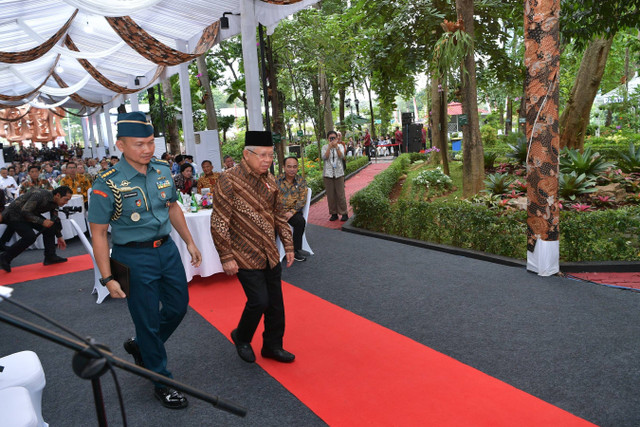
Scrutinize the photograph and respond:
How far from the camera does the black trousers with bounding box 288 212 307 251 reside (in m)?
6.25

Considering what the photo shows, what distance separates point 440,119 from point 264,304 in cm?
857

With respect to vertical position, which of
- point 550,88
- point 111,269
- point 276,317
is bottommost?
point 276,317

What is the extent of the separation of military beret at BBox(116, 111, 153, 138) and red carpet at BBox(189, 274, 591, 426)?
1.82 m

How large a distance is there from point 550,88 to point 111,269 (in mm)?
4691

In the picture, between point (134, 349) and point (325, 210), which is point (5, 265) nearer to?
point (134, 349)

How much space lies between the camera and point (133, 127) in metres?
2.66

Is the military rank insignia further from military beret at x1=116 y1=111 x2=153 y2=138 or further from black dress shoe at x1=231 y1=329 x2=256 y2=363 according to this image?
black dress shoe at x1=231 y1=329 x2=256 y2=363

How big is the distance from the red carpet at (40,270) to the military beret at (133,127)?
4623 millimetres

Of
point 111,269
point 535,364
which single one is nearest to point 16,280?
point 111,269

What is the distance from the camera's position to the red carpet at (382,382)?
2.66 metres

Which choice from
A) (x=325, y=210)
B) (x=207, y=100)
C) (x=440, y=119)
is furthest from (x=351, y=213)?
(x=207, y=100)

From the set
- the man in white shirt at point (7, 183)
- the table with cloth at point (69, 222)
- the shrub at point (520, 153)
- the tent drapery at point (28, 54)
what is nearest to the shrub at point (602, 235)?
the shrub at point (520, 153)

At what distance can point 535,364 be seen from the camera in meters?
3.20

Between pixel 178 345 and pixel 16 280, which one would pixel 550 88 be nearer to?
pixel 178 345
